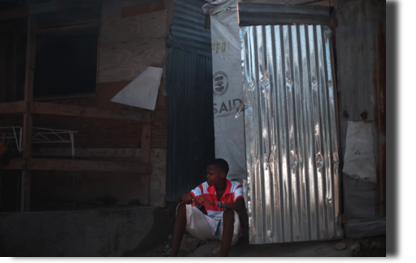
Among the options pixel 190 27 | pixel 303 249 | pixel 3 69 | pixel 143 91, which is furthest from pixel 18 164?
pixel 303 249

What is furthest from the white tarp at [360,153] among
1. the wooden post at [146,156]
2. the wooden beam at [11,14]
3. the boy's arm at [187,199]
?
the wooden beam at [11,14]

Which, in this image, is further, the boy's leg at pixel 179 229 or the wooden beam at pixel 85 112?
the wooden beam at pixel 85 112

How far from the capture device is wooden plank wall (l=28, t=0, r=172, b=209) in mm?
4867

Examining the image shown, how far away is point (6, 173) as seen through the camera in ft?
18.5

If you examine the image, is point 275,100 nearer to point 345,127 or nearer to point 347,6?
A: point 345,127

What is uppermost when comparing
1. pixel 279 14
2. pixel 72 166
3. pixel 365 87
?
pixel 279 14

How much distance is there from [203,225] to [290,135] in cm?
133

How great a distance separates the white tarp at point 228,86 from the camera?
15.7ft

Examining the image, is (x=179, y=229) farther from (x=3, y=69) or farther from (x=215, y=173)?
(x=3, y=69)

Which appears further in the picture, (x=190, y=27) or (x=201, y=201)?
(x=190, y=27)

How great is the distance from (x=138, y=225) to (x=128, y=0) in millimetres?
3212

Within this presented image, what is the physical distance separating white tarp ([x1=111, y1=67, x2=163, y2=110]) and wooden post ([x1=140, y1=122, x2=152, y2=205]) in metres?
0.30

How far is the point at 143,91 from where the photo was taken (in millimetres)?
4871

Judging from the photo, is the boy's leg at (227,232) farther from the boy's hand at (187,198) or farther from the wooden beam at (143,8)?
the wooden beam at (143,8)
